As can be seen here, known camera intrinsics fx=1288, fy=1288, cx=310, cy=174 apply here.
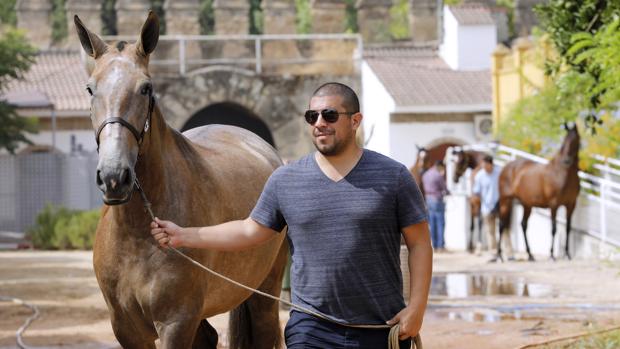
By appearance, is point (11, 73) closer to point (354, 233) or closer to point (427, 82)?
point (427, 82)

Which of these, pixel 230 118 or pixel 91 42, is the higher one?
pixel 91 42

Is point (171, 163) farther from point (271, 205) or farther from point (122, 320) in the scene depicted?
point (271, 205)

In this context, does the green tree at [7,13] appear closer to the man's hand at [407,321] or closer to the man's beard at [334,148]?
the man's beard at [334,148]

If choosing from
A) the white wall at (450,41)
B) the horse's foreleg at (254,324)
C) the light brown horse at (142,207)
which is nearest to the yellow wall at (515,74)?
the white wall at (450,41)

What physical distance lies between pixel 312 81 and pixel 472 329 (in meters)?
32.3

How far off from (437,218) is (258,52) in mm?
17708

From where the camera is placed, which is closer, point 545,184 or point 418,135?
point 545,184

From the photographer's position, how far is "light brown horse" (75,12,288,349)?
6.45 meters

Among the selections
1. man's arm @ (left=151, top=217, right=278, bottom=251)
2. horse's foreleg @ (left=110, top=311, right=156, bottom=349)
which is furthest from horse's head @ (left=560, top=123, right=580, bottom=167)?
man's arm @ (left=151, top=217, right=278, bottom=251)

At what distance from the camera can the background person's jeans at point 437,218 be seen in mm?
27000

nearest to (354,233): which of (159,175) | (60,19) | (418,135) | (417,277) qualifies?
(417,277)

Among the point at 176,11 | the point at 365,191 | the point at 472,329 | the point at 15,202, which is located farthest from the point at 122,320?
the point at 176,11

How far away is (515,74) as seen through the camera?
36969mm

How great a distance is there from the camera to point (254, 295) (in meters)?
9.23
